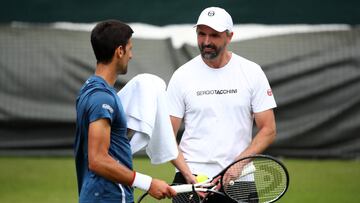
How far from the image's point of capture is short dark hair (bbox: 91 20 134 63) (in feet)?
15.0

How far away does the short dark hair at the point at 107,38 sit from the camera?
4582mm

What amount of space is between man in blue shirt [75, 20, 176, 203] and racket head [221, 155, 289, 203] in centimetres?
73

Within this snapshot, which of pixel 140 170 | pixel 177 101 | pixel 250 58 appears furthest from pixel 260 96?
pixel 250 58

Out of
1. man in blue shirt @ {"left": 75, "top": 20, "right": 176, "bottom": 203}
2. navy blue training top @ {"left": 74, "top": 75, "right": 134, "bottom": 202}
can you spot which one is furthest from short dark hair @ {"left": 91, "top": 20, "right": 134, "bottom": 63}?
navy blue training top @ {"left": 74, "top": 75, "right": 134, "bottom": 202}

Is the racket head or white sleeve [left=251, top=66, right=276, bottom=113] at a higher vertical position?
white sleeve [left=251, top=66, right=276, bottom=113]

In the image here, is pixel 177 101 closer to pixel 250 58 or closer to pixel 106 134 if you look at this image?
pixel 106 134

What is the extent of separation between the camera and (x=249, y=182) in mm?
5551

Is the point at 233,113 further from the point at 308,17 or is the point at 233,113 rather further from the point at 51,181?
the point at 308,17

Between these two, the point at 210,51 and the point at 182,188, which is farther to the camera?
the point at 210,51

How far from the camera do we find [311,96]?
38.5 ft

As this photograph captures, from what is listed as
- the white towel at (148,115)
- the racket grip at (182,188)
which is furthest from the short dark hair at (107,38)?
the racket grip at (182,188)

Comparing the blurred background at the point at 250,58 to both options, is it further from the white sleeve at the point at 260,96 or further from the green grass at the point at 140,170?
the white sleeve at the point at 260,96

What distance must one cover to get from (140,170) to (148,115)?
601 cm

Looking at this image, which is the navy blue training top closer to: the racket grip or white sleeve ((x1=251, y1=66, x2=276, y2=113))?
the racket grip
